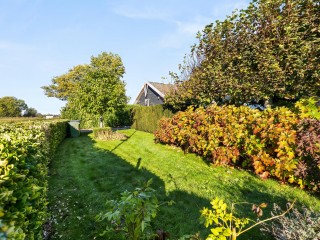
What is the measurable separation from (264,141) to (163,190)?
3.39m

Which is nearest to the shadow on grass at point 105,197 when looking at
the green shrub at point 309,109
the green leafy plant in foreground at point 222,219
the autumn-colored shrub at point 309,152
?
the autumn-colored shrub at point 309,152

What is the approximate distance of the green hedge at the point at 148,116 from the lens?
19.9 m

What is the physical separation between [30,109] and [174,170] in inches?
4263

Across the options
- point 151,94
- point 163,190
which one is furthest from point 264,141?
point 151,94

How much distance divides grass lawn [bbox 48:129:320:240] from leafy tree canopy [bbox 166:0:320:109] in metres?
6.10

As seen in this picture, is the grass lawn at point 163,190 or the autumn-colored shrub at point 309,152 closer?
the grass lawn at point 163,190

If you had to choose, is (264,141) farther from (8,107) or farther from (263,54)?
(8,107)

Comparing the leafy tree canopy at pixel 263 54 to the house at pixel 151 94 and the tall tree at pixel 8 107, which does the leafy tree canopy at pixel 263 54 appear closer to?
the house at pixel 151 94

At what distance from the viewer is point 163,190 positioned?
6.14m

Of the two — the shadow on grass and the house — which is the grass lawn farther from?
the house

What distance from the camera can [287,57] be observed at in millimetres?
11109

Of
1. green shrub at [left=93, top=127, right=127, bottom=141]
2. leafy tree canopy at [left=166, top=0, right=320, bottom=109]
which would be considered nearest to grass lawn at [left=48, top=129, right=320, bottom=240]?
leafy tree canopy at [left=166, top=0, right=320, bottom=109]

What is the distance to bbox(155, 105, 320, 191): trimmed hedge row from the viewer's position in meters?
5.56

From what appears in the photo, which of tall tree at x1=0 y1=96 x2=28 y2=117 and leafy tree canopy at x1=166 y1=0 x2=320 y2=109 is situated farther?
tall tree at x1=0 y1=96 x2=28 y2=117
